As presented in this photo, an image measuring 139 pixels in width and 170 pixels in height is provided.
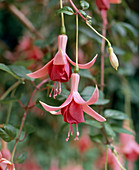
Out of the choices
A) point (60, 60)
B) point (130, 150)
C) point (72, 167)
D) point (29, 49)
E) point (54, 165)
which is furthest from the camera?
point (72, 167)

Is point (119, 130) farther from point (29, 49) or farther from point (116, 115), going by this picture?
point (29, 49)

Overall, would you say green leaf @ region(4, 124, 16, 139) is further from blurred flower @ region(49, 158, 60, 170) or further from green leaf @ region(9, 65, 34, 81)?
→ blurred flower @ region(49, 158, 60, 170)

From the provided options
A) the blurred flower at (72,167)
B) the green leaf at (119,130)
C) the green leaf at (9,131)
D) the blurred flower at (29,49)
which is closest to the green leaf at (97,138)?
the green leaf at (119,130)

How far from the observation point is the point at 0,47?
968mm

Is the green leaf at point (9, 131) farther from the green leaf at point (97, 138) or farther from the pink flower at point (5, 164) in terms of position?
the green leaf at point (97, 138)

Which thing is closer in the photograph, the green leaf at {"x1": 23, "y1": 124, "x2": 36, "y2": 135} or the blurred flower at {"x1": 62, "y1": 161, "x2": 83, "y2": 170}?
the green leaf at {"x1": 23, "y1": 124, "x2": 36, "y2": 135}

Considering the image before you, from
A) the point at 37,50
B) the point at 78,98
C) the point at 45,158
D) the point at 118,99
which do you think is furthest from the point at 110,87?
the point at 78,98

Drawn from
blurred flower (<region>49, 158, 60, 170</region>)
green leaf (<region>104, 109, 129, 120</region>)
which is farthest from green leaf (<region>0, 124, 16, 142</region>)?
blurred flower (<region>49, 158, 60, 170</region>)

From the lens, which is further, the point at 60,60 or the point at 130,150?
the point at 130,150

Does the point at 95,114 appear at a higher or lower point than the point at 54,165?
higher

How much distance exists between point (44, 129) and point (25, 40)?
393 millimetres

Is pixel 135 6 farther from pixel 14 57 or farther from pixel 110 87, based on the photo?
pixel 14 57

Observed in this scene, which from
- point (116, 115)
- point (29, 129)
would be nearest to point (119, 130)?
point (116, 115)

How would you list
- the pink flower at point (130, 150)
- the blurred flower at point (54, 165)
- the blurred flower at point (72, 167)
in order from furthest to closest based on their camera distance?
the blurred flower at point (72, 167), the blurred flower at point (54, 165), the pink flower at point (130, 150)
